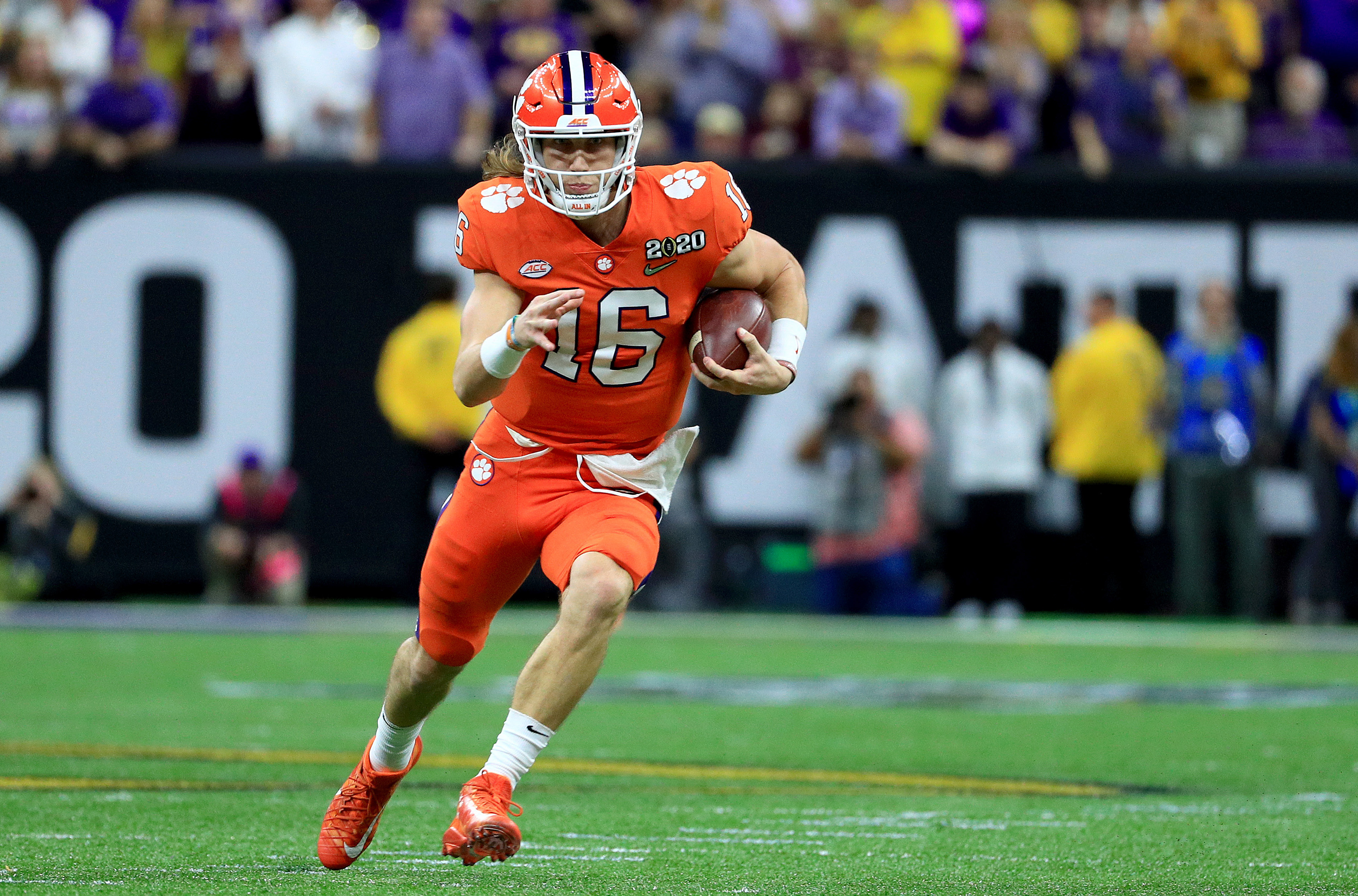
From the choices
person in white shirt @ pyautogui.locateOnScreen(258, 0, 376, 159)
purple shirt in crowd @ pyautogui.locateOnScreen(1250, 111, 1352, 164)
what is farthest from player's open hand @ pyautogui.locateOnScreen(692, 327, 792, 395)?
purple shirt in crowd @ pyautogui.locateOnScreen(1250, 111, 1352, 164)

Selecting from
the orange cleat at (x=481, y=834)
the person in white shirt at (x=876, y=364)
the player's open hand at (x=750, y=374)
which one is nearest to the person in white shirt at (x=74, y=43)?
the person in white shirt at (x=876, y=364)

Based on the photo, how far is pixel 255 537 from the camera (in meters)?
13.0

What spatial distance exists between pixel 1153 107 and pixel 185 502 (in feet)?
23.3

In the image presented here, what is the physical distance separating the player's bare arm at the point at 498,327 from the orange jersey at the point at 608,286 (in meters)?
0.06

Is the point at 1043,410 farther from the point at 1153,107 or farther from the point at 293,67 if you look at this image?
the point at 293,67

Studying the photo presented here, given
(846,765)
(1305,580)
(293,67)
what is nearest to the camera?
(846,765)

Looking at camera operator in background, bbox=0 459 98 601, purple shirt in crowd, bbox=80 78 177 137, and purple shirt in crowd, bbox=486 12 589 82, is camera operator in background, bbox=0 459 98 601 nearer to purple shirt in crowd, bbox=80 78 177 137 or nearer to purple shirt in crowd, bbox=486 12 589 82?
purple shirt in crowd, bbox=80 78 177 137

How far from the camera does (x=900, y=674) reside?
31.9 feet

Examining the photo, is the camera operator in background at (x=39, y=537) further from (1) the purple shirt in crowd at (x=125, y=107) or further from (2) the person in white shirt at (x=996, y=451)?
(2) the person in white shirt at (x=996, y=451)

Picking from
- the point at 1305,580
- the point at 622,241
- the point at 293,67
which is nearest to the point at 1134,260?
the point at 1305,580

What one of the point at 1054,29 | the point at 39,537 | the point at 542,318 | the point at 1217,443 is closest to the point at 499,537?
the point at 542,318

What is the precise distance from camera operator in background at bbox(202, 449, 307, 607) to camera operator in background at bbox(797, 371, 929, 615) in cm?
338

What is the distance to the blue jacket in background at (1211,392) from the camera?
496 inches

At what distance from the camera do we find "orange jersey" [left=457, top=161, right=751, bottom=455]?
4.93 meters
